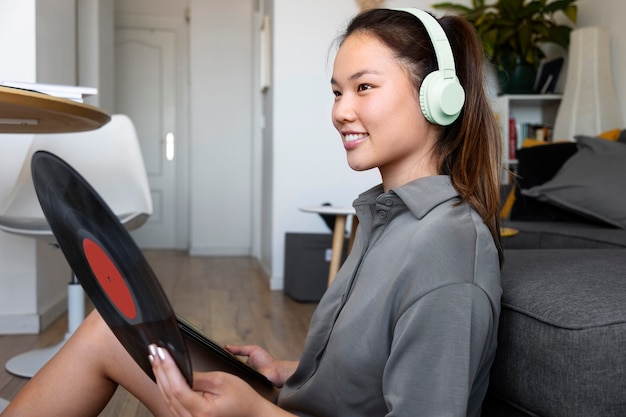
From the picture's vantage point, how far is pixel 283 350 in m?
2.50

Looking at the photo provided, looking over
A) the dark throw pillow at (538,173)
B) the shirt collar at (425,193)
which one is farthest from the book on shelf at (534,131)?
the shirt collar at (425,193)

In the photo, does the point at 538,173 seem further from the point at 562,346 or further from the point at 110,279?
the point at 110,279

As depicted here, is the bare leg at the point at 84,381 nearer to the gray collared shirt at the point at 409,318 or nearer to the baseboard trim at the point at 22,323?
the gray collared shirt at the point at 409,318

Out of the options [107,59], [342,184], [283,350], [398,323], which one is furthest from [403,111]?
[107,59]

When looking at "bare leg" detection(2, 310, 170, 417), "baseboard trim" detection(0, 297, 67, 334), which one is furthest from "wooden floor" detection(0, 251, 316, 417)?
"bare leg" detection(2, 310, 170, 417)

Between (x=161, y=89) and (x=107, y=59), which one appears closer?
(x=107, y=59)

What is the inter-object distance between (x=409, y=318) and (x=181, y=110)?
583 centimetres

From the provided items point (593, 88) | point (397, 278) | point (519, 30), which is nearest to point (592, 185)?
point (593, 88)

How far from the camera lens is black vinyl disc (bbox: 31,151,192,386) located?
0.59m

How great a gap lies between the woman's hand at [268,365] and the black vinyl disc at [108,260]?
17.8 inches

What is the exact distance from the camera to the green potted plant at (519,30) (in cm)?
386

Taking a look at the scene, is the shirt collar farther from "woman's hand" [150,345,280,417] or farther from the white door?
the white door

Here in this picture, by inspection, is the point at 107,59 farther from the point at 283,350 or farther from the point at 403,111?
the point at 403,111

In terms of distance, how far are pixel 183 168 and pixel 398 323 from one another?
5.74 meters
